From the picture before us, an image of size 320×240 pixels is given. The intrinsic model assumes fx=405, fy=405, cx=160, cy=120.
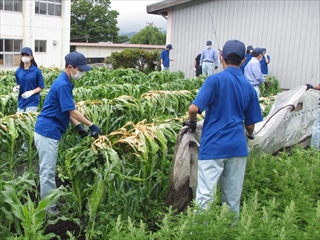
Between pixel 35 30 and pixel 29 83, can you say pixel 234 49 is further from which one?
pixel 35 30

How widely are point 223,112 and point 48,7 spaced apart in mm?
28789

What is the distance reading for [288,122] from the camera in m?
6.15

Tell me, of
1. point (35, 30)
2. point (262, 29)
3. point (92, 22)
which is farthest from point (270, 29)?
A: point (92, 22)

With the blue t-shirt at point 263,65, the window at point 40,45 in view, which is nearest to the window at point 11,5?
the window at point 40,45

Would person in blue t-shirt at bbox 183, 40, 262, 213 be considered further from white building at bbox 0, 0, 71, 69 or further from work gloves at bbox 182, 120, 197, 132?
white building at bbox 0, 0, 71, 69

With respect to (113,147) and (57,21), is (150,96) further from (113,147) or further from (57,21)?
(57,21)

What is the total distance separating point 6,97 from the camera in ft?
22.9

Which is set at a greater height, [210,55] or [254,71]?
[210,55]

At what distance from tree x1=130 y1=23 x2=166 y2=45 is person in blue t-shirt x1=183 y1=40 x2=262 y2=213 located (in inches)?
2415

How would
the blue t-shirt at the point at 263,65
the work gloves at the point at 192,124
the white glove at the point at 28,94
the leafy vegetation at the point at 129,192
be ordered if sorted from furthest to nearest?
the blue t-shirt at the point at 263,65 < the white glove at the point at 28,94 < the work gloves at the point at 192,124 < the leafy vegetation at the point at 129,192

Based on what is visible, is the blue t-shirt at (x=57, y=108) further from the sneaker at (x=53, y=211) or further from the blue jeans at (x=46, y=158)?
the sneaker at (x=53, y=211)

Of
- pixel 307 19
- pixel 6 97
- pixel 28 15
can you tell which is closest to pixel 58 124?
pixel 6 97

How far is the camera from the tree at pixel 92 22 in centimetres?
6906

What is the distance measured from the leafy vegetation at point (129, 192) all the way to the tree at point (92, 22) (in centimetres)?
6464
